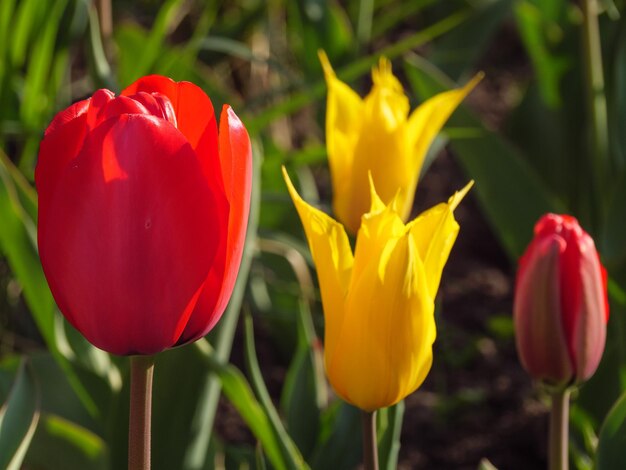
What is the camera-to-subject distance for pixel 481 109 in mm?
2695

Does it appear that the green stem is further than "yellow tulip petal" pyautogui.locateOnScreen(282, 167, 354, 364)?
Yes

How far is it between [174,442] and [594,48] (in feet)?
3.04

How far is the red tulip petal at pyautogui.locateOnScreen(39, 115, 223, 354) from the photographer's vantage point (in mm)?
624

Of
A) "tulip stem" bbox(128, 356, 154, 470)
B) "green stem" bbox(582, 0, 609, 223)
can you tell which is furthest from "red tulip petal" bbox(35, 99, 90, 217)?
"green stem" bbox(582, 0, 609, 223)

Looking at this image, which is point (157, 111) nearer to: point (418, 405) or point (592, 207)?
point (418, 405)

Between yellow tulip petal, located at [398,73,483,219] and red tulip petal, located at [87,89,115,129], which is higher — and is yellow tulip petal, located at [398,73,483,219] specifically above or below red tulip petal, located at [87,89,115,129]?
below

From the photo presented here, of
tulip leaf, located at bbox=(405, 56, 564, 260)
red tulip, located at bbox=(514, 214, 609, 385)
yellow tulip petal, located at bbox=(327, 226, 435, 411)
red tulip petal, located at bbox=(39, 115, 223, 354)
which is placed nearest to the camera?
red tulip petal, located at bbox=(39, 115, 223, 354)

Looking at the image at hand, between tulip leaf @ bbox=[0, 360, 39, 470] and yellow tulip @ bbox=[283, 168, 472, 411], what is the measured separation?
238 millimetres

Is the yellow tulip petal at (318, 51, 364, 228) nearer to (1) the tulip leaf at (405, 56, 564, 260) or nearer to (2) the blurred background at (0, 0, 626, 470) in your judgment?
(2) the blurred background at (0, 0, 626, 470)

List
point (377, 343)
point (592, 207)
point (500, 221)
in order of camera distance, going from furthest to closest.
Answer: point (592, 207), point (500, 221), point (377, 343)

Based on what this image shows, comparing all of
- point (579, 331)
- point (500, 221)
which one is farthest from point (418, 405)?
point (579, 331)

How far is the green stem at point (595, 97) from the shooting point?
162 centimetres

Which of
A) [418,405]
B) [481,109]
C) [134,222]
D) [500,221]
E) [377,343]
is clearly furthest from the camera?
[481,109]

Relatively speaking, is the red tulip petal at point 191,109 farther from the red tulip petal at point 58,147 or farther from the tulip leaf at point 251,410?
the tulip leaf at point 251,410
